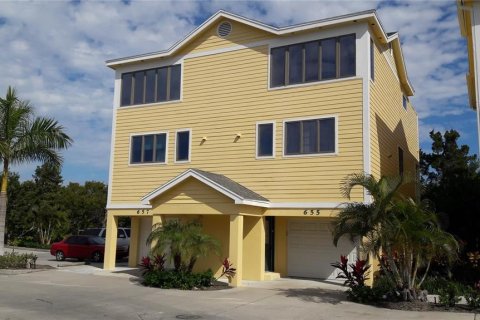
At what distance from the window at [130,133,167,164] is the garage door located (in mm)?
6231

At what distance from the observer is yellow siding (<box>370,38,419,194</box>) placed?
18.5 m

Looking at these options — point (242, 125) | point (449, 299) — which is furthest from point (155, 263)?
point (449, 299)

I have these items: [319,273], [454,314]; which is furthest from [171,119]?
[454,314]

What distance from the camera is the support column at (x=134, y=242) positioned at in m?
23.8

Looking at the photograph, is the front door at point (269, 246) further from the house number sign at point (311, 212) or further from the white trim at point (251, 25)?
the white trim at point (251, 25)

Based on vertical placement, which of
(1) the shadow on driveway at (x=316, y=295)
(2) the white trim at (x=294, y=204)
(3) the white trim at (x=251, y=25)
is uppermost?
(3) the white trim at (x=251, y=25)

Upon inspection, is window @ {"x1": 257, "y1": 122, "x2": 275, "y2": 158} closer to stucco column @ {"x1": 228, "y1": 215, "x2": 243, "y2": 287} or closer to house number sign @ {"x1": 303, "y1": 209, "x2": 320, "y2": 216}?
house number sign @ {"x1": 303, "y1": 209, "x2": 320, "y2": 216}

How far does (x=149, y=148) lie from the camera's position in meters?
22.2

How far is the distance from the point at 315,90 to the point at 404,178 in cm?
585

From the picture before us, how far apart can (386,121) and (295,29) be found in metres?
5.24

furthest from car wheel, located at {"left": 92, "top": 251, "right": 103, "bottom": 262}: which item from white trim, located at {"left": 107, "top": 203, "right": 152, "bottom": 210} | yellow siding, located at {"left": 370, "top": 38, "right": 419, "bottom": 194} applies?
yellow siding, located at {"left": 370, "top": 38, "right": 419, "bottom": 194}

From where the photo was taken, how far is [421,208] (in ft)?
45.5

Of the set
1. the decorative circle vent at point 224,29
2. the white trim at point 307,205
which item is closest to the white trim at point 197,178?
the white trim at point 307,205

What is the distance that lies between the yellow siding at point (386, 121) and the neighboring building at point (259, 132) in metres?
0.08
